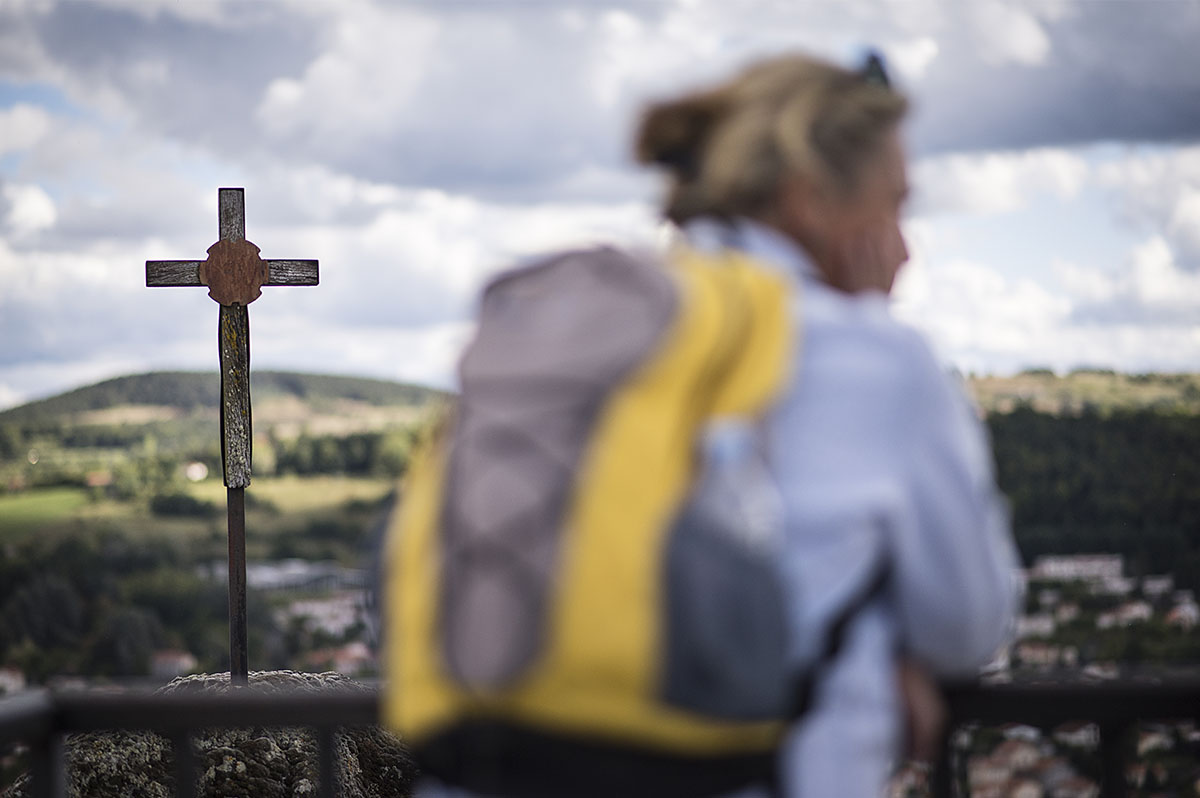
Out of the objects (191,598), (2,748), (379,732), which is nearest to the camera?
(2,748)

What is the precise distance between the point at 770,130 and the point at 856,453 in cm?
34

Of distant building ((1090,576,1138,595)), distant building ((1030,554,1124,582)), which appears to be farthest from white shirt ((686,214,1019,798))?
distant building ((1030,554,1124,582))

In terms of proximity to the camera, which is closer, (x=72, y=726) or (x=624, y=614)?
(x=624, y=614)

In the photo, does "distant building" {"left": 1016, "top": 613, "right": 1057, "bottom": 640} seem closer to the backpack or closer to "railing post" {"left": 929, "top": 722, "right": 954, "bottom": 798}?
"railing post" {"left": 929, "top": 722, "right": 954, "bottom": 798}

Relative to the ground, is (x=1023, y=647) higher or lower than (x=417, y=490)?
lower

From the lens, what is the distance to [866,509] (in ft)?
3.69

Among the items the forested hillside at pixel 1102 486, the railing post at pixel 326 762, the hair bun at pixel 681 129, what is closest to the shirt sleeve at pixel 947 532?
the hair bun at pixel 681 129

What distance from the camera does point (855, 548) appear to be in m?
1.14

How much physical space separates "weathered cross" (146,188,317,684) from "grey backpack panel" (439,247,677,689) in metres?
6.08

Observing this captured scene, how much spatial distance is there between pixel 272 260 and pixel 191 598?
98.9ft

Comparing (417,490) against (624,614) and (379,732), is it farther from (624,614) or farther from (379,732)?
(379,732)

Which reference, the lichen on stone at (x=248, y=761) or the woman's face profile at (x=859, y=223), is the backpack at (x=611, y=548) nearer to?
the woman's face profile at (x=859, y=223)

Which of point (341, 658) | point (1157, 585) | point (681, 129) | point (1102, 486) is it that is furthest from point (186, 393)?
point (681, 129)

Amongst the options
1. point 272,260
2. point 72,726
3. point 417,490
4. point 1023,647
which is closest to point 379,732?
point 272,260
